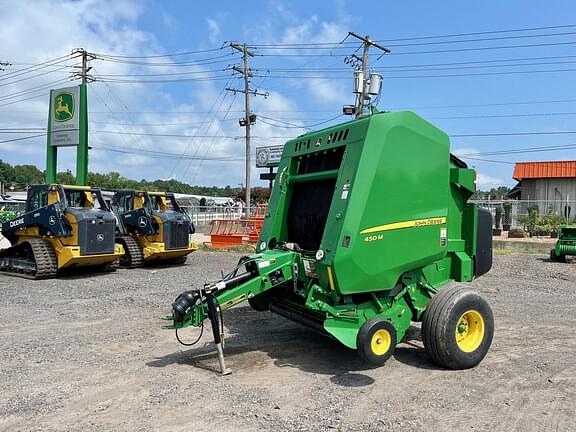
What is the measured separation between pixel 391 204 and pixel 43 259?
9529 mm

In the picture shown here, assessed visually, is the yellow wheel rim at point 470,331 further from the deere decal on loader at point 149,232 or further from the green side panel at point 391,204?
the deere decal on loader at point 149,232

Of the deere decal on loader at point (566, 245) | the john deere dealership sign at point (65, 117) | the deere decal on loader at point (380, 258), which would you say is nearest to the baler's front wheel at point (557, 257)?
the deere decal on loader at point (566, 245)

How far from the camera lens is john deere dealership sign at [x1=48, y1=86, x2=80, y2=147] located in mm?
24656

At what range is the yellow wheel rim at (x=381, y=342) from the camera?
5.11m

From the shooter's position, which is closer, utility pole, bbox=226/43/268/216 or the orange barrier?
the orange barrier

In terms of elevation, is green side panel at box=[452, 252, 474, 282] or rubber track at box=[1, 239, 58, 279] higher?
green side panel at box=[452, 252, 474, 282]

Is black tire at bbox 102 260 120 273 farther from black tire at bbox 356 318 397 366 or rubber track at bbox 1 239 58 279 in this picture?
black tire at bbox 356 318 397 366

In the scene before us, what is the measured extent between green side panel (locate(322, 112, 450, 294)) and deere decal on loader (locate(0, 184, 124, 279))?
856 cm

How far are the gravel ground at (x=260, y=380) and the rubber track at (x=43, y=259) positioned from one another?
368 cm

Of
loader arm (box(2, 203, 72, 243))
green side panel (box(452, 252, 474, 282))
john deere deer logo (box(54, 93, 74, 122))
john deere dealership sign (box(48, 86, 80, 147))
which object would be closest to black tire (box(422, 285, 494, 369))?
green side panel (box(452, 252, 474, 282))

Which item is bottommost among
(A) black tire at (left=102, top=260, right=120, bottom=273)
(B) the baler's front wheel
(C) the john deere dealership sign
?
(A) black tire at (left=102, top=260, right=120, bottom=273)

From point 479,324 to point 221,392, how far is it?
2.88 metres

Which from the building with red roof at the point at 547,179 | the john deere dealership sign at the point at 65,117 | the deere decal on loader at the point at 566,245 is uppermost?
the john deere dealership sign at the point at 65,117

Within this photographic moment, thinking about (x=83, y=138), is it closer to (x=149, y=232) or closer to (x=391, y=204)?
(x=149, y=232)
